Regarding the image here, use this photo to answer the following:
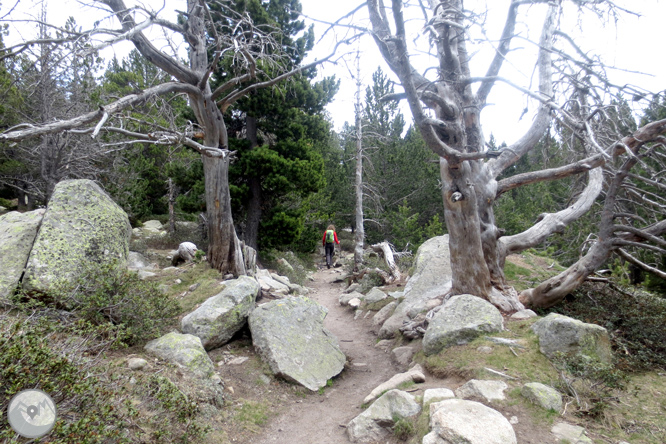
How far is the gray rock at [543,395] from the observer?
3.34 m

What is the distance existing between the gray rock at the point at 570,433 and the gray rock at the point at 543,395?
21 cm

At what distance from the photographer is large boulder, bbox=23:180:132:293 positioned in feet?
14.7

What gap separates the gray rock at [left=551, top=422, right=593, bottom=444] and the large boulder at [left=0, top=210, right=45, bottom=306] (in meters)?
5.46

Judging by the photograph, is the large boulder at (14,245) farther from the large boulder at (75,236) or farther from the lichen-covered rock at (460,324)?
the lichen-covered rock at (460,324)

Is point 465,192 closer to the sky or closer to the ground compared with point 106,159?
closer to the ground

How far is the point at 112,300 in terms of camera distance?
14.5 ft

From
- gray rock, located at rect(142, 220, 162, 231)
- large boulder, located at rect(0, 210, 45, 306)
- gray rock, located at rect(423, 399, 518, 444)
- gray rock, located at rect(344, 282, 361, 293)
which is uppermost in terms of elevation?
large boulder, located at rect(0, 210, 45, 306)

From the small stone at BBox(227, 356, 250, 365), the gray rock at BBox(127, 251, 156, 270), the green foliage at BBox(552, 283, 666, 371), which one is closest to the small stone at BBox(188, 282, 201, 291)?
the small stone at BBox(227, 356, 250, 365)

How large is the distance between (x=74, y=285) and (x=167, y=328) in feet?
4.24

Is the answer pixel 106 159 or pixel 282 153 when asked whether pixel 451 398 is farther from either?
pixel 106 159

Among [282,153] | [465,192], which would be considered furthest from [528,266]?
[282,153]

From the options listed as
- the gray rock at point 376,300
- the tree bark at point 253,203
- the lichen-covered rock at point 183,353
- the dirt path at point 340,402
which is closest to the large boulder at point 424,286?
the dirt path at point 340,402

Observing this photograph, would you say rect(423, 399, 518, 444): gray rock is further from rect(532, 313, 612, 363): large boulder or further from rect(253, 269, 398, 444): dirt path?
rect(532, 313, 612, 363): large boulder

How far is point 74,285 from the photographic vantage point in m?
4.38
